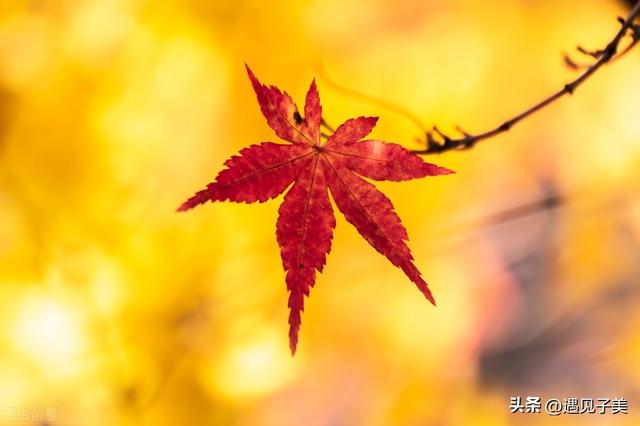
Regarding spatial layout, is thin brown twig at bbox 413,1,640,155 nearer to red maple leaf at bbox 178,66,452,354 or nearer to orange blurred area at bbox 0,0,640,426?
red maple leaf at bbox 178,66,452,354

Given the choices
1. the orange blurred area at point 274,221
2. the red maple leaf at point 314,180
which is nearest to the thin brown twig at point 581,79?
the red maple leaf at point 314,180

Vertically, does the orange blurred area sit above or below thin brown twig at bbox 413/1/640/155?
above

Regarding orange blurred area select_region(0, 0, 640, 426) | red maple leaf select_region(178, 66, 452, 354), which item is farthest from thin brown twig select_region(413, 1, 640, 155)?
orange blurred area select_region(0, 0, 640, 426)

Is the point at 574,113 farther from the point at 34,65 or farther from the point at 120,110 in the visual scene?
the point at 34,65

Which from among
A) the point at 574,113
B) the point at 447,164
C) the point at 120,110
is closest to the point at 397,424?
the point at 447,164

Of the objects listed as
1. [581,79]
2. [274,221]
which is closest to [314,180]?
[581,79]

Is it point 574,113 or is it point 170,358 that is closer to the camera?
point 170,358

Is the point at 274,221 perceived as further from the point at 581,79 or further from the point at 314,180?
the point at 581,79
